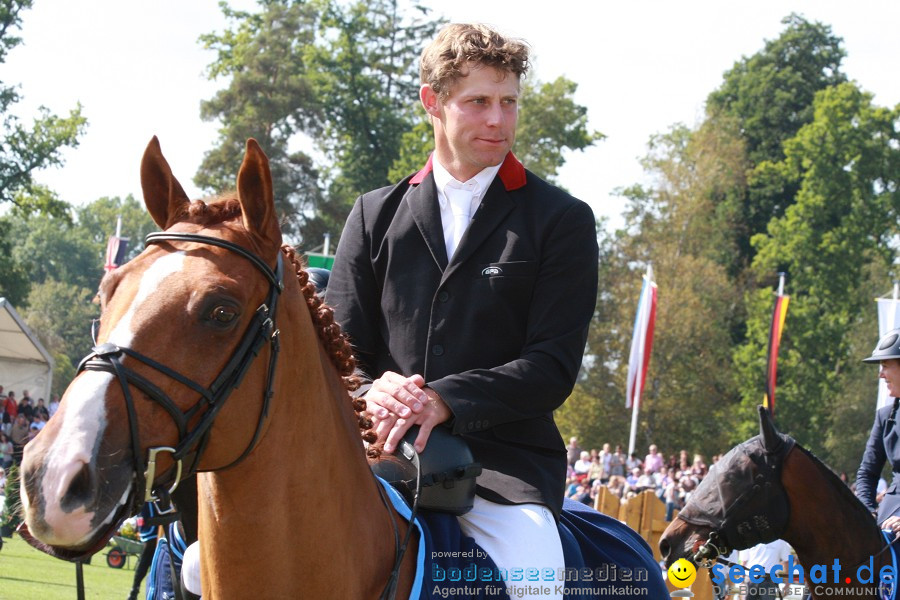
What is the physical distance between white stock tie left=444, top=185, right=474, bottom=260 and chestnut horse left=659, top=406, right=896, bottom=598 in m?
3.69

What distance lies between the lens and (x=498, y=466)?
3.54 metres

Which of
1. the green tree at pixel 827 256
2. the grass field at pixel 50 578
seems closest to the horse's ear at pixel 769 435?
the grass field at pixel 50 578

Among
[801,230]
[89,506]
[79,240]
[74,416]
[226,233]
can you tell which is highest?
[79,240]

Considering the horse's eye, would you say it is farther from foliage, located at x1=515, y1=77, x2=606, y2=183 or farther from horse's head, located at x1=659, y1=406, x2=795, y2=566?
foliage, located at x1=515, y1=77, x2=606, y2=183

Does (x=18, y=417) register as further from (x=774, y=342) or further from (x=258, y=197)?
(x=258, y=197)

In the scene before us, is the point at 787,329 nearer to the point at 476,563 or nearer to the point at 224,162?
the point at 224,162

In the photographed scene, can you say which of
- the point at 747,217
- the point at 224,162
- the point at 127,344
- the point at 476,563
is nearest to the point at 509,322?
the point at 476,563

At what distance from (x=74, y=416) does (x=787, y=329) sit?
47.9 meters

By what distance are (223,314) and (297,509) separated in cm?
62

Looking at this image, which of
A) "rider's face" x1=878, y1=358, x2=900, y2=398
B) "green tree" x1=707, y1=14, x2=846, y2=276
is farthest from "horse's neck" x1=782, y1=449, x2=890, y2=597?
"green tree" x1=707, y1=14, x2=846, y2=276

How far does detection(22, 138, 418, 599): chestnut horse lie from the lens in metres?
2.36

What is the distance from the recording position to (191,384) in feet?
8.27

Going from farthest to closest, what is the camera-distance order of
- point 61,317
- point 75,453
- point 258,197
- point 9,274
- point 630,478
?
point 61,317 < point 9,274 < point 630,478 < point 258,197 < point 75,453

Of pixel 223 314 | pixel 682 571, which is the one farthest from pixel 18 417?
pixel 223 314
